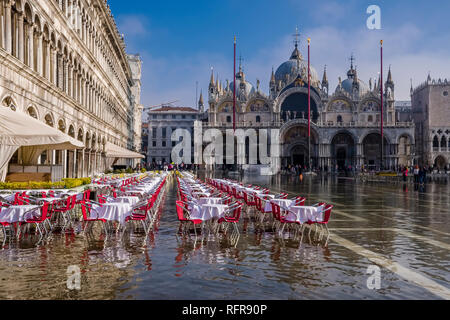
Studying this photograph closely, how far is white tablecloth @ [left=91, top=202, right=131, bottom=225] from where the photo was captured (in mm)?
10055

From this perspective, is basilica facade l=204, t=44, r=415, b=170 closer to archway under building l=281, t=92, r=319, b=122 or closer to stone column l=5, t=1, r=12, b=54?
archway under building l=281, t=92, r=319, b=122

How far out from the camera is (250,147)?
239 ft

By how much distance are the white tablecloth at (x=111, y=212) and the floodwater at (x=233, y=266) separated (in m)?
0.50

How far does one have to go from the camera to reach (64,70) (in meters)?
23.8

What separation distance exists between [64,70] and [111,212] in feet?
53.1

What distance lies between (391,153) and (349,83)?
→ 19.7 m

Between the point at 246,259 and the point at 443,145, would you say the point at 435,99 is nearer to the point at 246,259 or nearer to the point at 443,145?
the point at 443,145

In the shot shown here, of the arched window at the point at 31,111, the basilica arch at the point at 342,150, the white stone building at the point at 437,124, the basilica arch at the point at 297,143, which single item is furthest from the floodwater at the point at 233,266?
the white stone building at the point at 437,124

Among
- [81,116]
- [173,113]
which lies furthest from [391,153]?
[81,116]

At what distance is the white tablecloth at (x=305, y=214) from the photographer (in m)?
10.3

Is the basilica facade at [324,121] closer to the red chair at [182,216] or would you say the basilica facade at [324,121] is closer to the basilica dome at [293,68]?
the basilica dome at [293,68]

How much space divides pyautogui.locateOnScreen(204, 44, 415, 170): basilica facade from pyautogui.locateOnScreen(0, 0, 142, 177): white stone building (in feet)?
113

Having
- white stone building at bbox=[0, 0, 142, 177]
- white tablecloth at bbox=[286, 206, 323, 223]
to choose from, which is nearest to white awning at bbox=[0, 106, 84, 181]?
white stone building at bbox=[0, 0, 142, 177]

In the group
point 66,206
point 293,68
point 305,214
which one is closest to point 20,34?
point 66,206
